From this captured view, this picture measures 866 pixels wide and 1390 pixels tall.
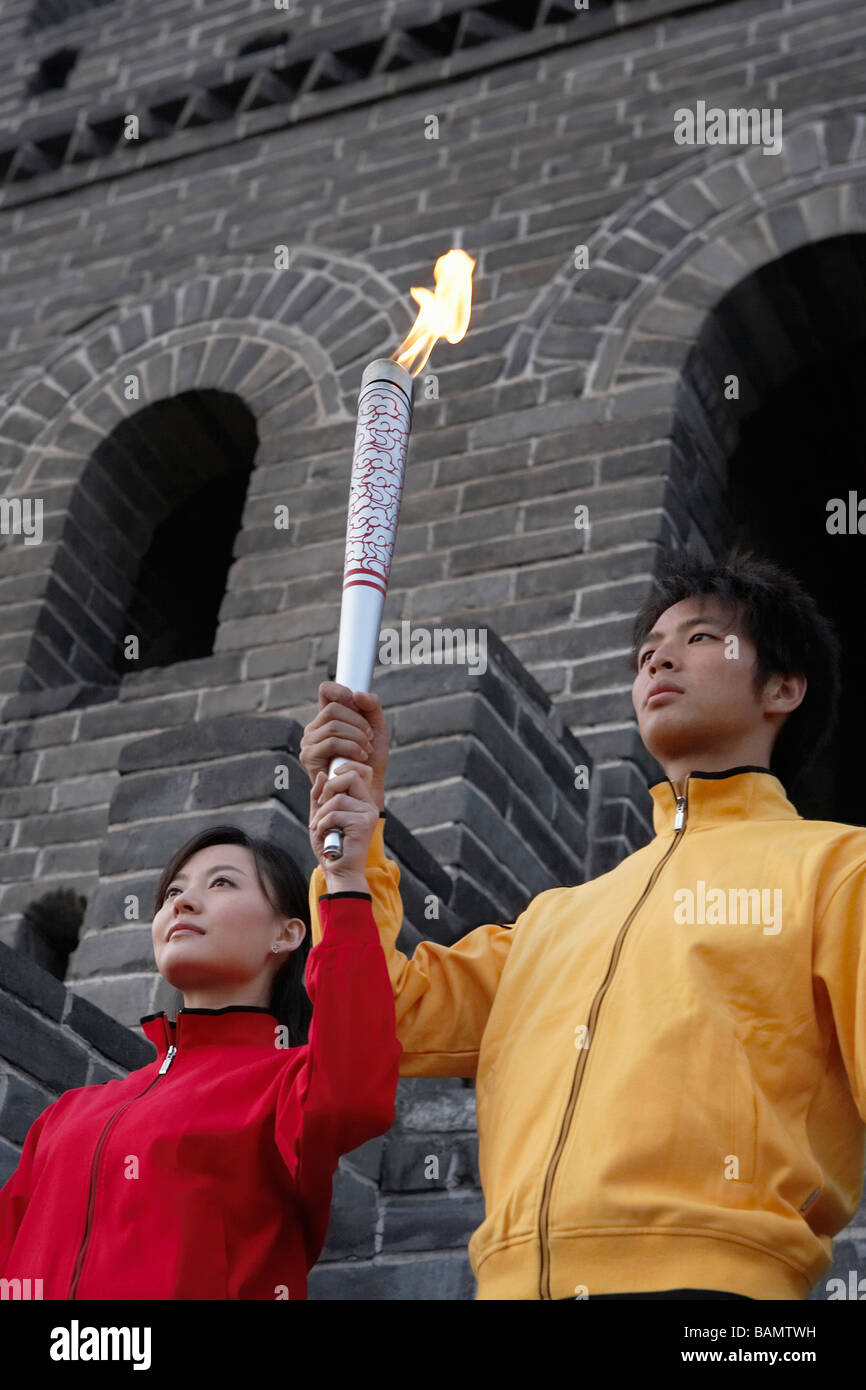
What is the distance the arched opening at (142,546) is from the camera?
7.80m

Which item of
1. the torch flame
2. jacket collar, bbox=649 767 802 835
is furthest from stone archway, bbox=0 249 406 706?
jacket collar, bbox=649 767 802 835

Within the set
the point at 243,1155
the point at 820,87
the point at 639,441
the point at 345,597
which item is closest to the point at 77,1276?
the point at 243,1155

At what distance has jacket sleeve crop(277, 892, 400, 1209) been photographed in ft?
8.87

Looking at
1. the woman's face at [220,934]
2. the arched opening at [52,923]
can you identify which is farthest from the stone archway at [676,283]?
the woman's face at [220,934]

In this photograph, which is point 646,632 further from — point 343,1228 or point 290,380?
point 290,380

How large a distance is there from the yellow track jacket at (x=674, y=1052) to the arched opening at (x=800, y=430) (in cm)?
397

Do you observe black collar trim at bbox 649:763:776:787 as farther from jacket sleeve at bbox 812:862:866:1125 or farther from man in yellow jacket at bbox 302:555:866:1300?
jacket sleeve at bbox 812:862:866:1125

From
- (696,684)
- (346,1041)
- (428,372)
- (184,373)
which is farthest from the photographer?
(184,373)

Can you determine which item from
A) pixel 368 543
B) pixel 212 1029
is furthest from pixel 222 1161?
pixel 368 543

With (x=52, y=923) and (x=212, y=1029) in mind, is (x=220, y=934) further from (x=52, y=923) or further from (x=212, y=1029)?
(x=52, y=923)

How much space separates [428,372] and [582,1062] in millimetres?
5025

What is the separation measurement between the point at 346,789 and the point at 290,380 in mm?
5145

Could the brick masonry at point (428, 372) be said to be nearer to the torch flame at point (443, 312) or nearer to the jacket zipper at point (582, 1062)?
the torch flame at point (443, 312)

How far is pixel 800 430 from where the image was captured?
27.3ft
